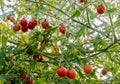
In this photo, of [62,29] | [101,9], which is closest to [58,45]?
[62,29]

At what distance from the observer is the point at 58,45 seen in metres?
2.02

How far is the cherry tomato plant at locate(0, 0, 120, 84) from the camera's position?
71.8 inches

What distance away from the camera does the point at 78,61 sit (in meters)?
1.88

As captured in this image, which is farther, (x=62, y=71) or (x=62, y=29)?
(x=62, y=29)

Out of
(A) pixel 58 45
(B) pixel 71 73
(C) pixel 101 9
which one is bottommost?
(B) pixel 71 73

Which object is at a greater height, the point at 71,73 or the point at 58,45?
the point at 58,45

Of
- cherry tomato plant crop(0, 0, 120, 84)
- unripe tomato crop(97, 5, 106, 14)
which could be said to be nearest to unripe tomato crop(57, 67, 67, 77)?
cherry tomato plant crop(0, 0, 120, 84)

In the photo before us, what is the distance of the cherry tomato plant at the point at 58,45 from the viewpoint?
5.98 feet

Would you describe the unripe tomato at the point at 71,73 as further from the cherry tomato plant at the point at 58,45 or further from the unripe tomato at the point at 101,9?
the unripe tomato at the point at 101,9

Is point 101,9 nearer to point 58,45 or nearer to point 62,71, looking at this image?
point 58,45

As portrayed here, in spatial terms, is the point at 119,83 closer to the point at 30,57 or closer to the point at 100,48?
the point at 100,48

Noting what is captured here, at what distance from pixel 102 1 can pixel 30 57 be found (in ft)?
1.81

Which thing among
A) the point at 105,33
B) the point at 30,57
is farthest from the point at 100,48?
the point at 30,57

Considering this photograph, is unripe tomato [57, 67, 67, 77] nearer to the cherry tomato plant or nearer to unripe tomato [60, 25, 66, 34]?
the cherry tomato plant
